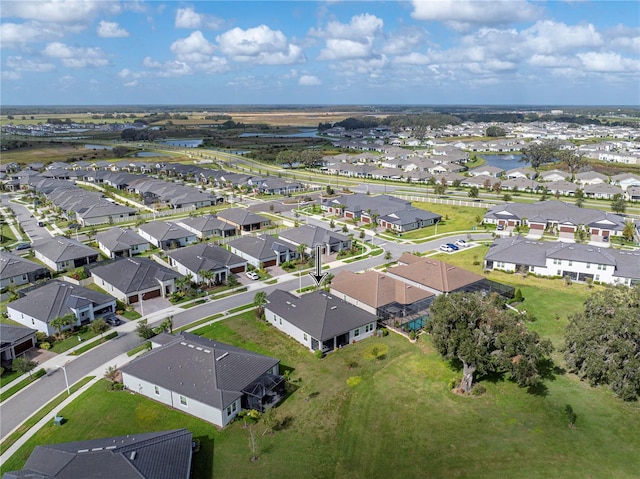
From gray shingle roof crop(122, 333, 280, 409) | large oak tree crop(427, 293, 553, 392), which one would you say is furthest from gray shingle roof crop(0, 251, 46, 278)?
large oak tree crop(427, 293, 553, 392)

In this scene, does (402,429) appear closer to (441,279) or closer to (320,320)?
(320,320)

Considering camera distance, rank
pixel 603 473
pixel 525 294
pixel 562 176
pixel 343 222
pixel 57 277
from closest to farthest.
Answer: pixel 603 473
pixel 525 294
pixel 57 277
pixel 343 222
pixel 562 176

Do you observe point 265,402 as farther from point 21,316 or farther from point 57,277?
point 57,277

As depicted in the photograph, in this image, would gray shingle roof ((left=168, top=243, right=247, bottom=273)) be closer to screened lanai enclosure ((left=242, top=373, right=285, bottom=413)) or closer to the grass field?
the grass field

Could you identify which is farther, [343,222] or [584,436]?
[343,222]

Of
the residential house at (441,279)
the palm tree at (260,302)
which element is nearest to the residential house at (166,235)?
the palm tree at (260,302)

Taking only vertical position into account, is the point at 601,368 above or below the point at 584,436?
above

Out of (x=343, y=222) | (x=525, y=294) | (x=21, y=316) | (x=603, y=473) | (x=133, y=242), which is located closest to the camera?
(x=603, y=473)

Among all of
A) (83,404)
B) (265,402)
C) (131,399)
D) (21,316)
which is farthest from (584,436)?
(21,316)
